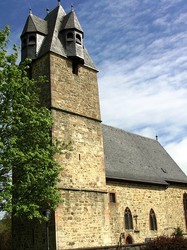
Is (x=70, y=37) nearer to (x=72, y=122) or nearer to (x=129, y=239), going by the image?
(x=72, y=122)

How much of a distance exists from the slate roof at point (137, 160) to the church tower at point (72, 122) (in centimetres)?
246

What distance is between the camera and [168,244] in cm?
1573

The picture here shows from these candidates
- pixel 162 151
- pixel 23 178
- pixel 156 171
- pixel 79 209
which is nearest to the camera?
pixel 23 178

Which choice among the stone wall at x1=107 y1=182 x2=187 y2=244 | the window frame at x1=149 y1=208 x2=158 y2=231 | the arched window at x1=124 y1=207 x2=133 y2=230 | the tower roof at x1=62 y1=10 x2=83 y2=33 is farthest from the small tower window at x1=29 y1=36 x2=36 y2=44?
the window frame at x1=149 y1=208 x2=158 y2=231

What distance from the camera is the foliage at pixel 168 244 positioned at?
51.4ft

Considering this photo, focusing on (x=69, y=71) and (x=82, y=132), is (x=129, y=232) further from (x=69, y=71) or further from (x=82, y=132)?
(x=69, y=71)

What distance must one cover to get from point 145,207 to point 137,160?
4281 millimetres

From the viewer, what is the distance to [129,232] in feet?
75.4

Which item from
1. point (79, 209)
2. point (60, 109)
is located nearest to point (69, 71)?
point (60, 109)

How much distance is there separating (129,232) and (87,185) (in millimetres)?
5169

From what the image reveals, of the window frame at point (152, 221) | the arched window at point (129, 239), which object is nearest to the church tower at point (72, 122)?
the arched window at point (129, 239)

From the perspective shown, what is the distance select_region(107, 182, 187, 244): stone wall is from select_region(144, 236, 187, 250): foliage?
5.98m

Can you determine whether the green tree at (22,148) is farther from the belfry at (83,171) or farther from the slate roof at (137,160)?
the slate roof at (137,160)

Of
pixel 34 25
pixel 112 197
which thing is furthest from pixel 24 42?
pixel 112 197
